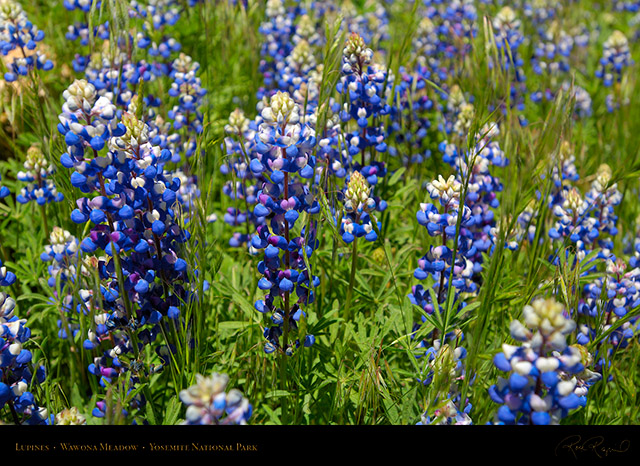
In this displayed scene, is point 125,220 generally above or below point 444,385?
above

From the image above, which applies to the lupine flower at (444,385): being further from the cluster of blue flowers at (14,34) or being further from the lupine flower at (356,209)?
the cluster of blue flowers at (14,34)

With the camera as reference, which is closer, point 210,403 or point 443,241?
point 210,403

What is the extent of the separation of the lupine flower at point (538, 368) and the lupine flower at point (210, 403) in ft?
2.32

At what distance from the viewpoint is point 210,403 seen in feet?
5.13

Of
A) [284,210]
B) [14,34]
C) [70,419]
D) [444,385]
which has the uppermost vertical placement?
[14,34]

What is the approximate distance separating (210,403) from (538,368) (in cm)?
87

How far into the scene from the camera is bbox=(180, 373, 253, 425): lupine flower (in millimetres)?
1538

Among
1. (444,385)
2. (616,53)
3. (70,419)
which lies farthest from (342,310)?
(616,53)

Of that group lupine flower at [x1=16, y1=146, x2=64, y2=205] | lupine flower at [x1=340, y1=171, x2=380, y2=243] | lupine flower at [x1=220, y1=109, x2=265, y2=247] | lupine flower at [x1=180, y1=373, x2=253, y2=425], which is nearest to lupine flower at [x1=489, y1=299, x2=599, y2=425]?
lupine flower at [x1=180, y1=373, x2=253, y2=425]

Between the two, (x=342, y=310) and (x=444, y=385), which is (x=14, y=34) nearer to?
(x=342, y=310)

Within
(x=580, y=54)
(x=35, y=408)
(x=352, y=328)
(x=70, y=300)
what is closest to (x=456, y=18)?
(x=580, y=54)

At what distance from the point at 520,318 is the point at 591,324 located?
89 centimetres

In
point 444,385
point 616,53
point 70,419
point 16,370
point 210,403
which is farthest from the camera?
point 616,53

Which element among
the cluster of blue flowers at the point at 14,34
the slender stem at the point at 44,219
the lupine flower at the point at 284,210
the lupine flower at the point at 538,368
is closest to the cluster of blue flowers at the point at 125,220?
the lupine flower at the point at 284,210
